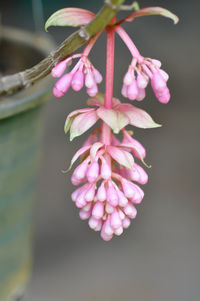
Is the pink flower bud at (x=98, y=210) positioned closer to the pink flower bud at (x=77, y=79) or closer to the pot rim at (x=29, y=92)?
the pink flower bud at (x=77, y=79)

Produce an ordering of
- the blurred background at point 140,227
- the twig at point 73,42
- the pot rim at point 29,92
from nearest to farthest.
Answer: the twig at point 73,42, the pot rim at point 29,92, the blurred background at point 140,227

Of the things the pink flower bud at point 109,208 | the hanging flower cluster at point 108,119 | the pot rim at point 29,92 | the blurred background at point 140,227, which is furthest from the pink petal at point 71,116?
the blurred background at point 140,227

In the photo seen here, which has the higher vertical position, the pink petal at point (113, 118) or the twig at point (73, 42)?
the twig at point (73, 42)

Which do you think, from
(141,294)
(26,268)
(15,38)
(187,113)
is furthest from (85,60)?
(187,113)

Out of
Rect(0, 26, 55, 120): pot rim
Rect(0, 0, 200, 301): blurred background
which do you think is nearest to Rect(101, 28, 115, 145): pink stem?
Rect(0, 26, 55, 120): pot rim

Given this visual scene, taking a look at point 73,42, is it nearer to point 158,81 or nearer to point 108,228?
point 158,81

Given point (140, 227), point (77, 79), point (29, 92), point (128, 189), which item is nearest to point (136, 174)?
point (128, 189)
